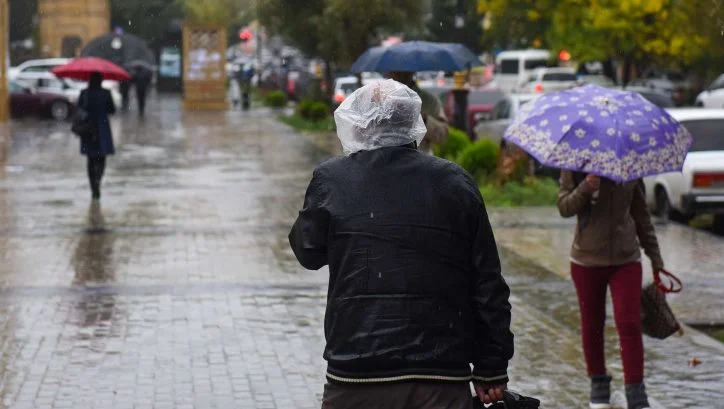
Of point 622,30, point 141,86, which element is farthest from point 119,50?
point 622,30

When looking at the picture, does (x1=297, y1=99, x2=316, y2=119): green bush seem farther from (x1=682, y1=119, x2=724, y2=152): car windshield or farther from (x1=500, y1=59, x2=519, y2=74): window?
(x1=500, y1=59, x2=519, y2=74): window

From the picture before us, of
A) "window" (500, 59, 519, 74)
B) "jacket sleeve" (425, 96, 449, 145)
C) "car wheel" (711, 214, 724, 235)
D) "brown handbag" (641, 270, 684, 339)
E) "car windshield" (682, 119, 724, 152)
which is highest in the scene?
"jacket sleeve" (425, 96, 449, 145)

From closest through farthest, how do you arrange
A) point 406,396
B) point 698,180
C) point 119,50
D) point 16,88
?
point 406,396
point 698,180
point 16,88
point 119,50

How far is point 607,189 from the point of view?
733cm

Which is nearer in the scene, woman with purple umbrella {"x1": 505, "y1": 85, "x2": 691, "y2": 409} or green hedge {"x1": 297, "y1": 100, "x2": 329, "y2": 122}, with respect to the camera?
woman with purple umbrella {"x1": 505, "y1": 85, "x2": 691, "y2": 409}

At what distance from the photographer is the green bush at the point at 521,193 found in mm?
17766

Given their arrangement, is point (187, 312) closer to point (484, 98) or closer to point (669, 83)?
point (484, 98)

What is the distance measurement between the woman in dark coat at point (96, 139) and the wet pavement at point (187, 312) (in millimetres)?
325

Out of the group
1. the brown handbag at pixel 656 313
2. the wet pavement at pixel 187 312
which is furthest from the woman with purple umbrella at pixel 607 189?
the wet pavement at pixel 187 312

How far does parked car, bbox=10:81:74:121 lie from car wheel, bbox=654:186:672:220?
26546 mm

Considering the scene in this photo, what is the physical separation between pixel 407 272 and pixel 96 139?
14.2m

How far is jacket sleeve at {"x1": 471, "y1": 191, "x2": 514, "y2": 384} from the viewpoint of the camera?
4289 millimetres

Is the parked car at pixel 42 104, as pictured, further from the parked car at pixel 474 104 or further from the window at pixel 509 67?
the window at pixel 509 67

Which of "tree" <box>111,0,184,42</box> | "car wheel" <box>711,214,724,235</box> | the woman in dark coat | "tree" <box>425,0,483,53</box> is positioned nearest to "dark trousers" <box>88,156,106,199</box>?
the woman in dark coat
